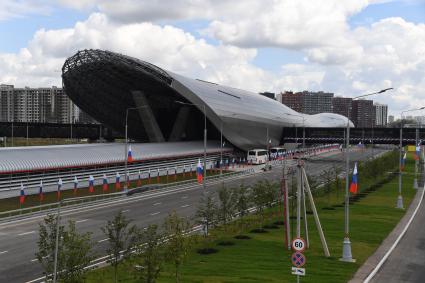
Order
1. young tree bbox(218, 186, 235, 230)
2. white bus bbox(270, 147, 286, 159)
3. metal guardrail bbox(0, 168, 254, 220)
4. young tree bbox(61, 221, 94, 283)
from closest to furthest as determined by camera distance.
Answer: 1. young tree bbox(61, 221, 94, 283)
2. young tree bbox(218, 186, 235, 230)
3. metal guardrail bbox(0, 168, 254, 220)
4. white bus bbox(270, 147, 286, 159)

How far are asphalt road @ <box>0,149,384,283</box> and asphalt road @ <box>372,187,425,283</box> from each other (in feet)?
47.9

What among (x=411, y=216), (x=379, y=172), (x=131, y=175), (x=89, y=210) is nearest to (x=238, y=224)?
(x=89, y=210)

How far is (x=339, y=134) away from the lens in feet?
555

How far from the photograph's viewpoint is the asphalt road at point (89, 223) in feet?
90.9

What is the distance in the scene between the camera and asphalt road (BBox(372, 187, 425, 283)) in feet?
89.0

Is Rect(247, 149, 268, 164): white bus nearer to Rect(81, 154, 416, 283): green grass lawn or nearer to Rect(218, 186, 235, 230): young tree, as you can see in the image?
Rect(81, 154, 416, 283): green grass lawn

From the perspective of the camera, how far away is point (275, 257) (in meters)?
31.6

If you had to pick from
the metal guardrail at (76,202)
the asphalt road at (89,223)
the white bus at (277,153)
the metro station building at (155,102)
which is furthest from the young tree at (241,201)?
the white bus at (277,153)

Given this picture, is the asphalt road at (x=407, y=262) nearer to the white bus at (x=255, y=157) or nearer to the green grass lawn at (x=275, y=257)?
the green grass lawn at (x=275, y=257)

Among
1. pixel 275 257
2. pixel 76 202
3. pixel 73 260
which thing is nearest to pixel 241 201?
pixel 275 257

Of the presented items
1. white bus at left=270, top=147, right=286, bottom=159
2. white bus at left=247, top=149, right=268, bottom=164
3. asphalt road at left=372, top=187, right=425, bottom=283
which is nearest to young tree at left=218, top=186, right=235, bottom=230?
asphalt road at left=372, top=187, right=425, bottom=283

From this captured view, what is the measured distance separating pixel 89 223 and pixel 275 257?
54.5ft

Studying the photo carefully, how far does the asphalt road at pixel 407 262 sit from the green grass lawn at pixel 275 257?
146 centimetres

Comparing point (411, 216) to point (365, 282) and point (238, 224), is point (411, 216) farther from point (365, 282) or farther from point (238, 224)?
point (365, 282)
